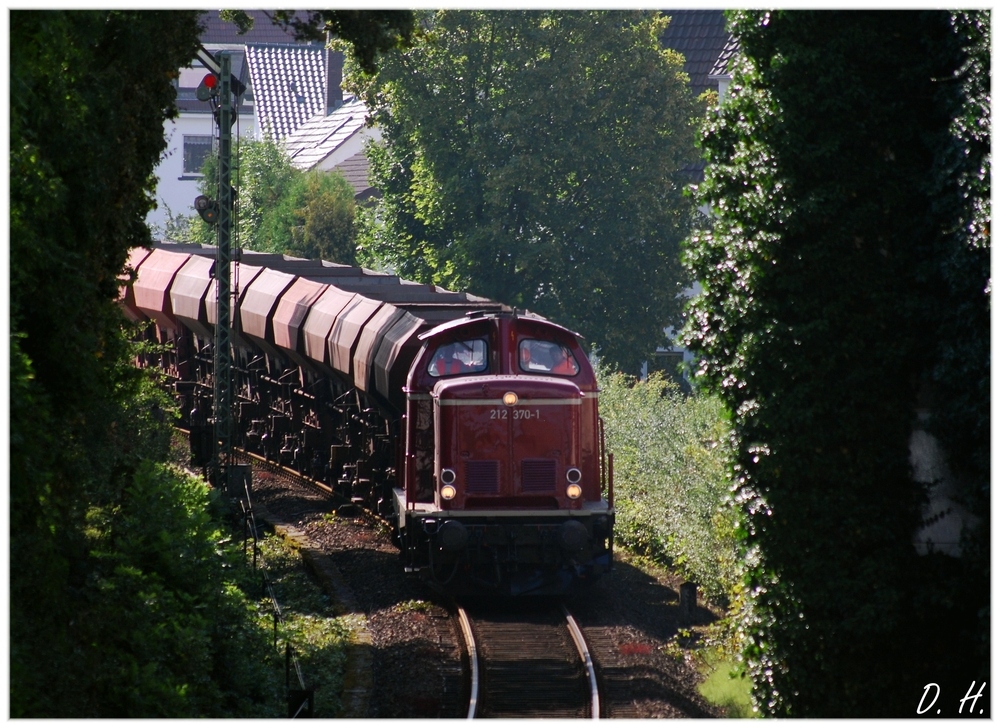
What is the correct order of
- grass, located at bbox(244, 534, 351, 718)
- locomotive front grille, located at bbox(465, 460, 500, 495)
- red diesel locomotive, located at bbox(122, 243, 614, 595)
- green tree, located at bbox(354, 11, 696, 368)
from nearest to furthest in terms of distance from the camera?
1. grass, located at bbox(244, 534, 351, 718)
2. red diesel locomotive, located at bbox(122, 243, 614, 595)
3. locomotive front grille, located at bbox(465, 460, 500, 495)
4. green tree, located at bbox(354, 11, 696, 368)

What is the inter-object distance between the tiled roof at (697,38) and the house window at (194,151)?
19872 millimetres

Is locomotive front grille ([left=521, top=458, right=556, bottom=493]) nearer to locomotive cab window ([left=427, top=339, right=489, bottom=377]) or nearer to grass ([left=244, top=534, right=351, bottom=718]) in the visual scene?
locomotive cab window ([left=427, top=339, right=489, bottom=377])

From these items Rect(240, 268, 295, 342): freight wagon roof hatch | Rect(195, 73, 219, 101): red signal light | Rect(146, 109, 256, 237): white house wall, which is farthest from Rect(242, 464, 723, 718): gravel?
Rect(146, 109, 256, 237): white house wall

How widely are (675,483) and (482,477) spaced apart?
16.2 ft

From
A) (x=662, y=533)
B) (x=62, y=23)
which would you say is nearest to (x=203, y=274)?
(x=662, y=533)

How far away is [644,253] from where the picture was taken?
1491 inches

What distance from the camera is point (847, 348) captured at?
36.5ft

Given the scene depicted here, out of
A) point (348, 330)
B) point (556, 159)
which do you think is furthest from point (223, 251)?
point (556, 159)

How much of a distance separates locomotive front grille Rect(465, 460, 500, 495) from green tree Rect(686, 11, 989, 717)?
14.2 feet

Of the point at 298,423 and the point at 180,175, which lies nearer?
the point at 298,423

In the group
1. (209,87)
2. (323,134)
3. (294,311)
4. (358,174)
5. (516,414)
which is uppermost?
(323,134)

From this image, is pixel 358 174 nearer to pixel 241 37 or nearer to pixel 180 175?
pixel 180 175

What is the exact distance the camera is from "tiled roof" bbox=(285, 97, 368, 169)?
51031 millimetres

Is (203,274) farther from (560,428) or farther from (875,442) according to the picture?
(875,442)
